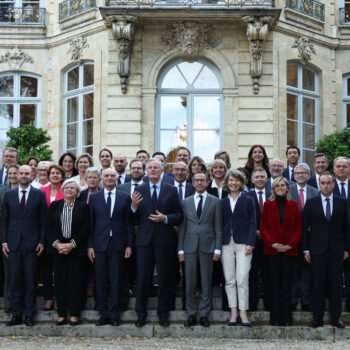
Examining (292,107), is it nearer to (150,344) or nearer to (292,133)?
(292,133)

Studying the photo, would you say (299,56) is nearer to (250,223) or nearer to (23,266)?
(250,223)

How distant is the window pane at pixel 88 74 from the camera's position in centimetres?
1770

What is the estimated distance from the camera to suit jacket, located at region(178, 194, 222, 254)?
935 cm

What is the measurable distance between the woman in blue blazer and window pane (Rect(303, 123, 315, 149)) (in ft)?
28.8

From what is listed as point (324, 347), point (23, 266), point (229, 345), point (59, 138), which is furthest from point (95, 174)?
point (59, 138)

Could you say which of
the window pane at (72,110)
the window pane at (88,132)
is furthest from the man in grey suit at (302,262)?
the window pane at (72,110)

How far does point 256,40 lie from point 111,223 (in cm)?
823

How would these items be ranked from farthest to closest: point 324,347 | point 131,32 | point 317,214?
point 131,32, point 317,214, point 324,347

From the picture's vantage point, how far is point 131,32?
53.8ft

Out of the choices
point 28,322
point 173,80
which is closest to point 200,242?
point 28,322

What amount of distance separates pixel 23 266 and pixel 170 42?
861cm

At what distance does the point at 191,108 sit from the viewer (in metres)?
17.3

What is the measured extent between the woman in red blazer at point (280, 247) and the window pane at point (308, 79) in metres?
9.26

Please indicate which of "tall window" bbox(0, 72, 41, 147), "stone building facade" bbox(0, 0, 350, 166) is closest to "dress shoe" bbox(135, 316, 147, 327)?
"stone building facade" bbox(0, 0, 350, 166)
